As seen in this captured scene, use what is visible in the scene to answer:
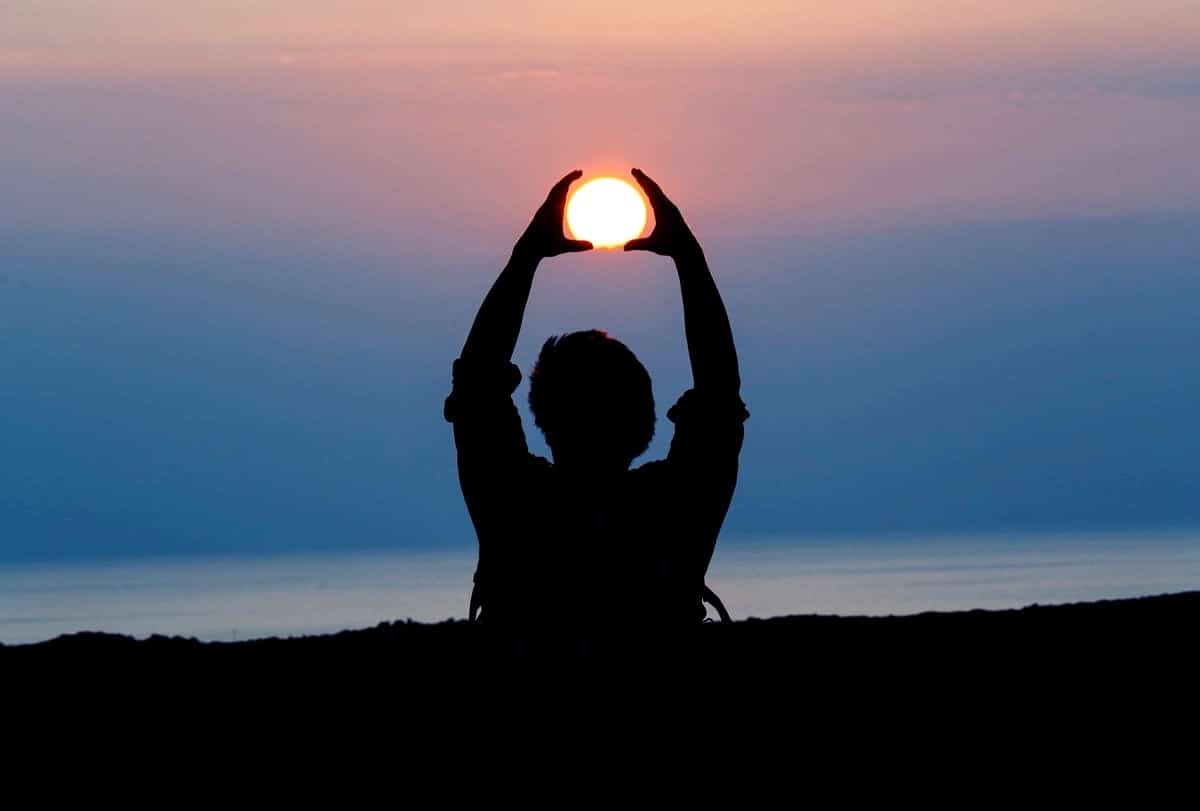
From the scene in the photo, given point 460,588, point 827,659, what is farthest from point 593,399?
point 460,588

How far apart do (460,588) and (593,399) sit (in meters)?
97.7

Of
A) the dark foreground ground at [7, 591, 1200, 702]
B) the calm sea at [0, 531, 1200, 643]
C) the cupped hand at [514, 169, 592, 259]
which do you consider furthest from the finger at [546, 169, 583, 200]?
the calm sea at [0, 531, 1200, 643]

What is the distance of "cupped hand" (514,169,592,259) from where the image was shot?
5020mm

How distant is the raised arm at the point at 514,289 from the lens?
196 inches

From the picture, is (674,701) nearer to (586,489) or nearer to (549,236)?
(586,489)

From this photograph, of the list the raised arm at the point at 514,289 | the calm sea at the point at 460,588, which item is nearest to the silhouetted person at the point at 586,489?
the raised arm at the point at 514,289

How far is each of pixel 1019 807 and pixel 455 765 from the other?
1.80m

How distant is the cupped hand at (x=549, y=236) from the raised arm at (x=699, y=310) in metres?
0.14

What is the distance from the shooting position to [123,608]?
334 ft

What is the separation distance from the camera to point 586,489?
16.3 feet

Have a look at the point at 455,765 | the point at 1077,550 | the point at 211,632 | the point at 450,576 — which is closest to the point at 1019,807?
the point at 455,765

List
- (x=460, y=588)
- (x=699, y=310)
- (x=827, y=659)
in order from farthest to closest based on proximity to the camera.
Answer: (x=460, y=588) < (x=827, y=659) < (x=699, y=310)

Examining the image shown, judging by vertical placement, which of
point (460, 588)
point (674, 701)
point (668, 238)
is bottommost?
point (674, 701)

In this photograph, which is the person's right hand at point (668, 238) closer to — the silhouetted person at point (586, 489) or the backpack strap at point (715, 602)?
the silhouetted person at point (586, 489)
